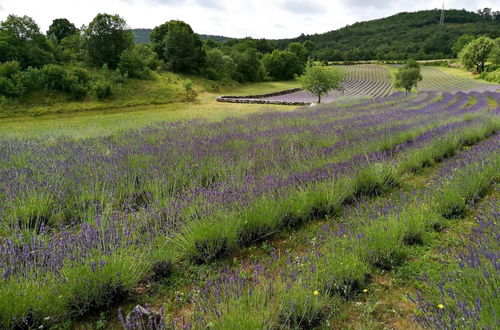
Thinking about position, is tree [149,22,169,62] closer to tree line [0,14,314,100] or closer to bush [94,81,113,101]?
tree line [0,14,314,100]

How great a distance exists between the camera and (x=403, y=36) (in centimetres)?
10250

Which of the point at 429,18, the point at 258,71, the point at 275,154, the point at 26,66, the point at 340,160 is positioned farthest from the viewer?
the point at 429,18

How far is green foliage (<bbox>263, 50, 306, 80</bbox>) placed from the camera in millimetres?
58656

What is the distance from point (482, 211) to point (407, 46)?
10354 centimetres

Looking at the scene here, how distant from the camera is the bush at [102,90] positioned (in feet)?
83.5

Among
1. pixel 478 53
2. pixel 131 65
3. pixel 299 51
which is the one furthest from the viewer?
pixel 299 51

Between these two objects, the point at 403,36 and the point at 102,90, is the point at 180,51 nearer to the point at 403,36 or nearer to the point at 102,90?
the point at 102,90

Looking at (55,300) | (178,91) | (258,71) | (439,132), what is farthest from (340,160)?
(258,71)

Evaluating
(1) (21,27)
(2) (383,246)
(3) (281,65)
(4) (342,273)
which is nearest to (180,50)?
(1) (21,27)

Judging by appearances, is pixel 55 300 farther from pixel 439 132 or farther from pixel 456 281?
pixel 439 132

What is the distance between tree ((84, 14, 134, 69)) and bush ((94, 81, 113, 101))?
22.8 feet

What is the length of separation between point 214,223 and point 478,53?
6912 centimetres

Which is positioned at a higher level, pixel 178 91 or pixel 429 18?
pixel 429 18

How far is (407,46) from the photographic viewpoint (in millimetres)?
90125
